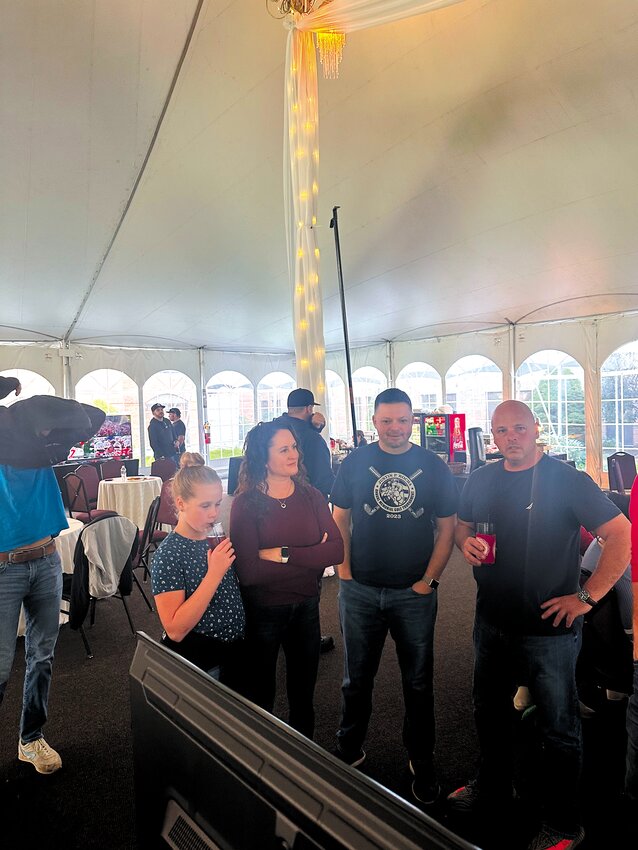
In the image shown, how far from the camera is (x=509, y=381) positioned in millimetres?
9461

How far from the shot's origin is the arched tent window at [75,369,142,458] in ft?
34.0

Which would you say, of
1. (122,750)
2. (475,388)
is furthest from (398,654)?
(475,388)

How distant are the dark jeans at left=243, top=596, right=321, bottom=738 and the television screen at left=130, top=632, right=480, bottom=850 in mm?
1166

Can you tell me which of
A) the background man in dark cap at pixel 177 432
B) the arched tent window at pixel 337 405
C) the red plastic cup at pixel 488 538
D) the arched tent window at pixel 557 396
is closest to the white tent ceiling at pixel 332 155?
the arched tent window at pixel 557 396

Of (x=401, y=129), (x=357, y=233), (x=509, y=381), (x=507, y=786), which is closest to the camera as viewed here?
(x=507, y=786)

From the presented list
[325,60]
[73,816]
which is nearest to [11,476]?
[73,816]

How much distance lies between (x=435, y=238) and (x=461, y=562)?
3669mm

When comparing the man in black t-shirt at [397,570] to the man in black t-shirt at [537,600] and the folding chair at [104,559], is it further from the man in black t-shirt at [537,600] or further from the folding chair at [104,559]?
the folding chair at [104,559]

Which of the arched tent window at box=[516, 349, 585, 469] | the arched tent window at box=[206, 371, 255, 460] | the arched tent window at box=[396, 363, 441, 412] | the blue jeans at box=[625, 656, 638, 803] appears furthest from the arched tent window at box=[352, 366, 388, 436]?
the blue jeans at box=[625, 656, 638, 803]

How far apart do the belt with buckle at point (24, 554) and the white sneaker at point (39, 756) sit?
795 millimetres

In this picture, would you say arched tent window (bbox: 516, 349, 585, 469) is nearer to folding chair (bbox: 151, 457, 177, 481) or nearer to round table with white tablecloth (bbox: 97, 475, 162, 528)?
folding chair (bbox: 151, 457, 177, 481)

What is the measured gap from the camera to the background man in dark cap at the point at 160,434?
27.6 ft

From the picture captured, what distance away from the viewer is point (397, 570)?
6.53ft

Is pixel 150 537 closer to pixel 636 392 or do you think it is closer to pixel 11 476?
pixel 11 476
